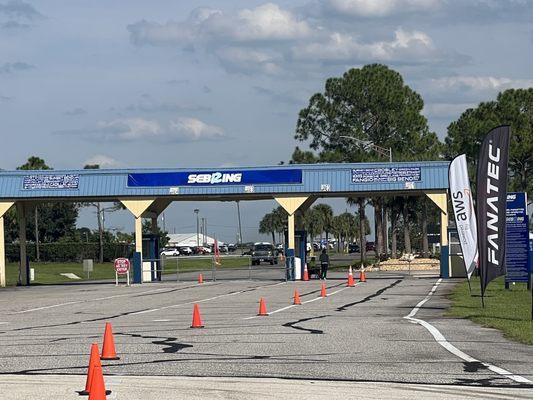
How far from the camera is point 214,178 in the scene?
51.4 metres

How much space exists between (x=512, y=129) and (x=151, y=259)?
117 ft

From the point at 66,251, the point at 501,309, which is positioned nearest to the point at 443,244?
the point at 501,309

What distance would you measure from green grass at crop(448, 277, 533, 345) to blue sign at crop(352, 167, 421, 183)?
38.8 feet

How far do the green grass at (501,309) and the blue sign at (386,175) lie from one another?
1183 cm

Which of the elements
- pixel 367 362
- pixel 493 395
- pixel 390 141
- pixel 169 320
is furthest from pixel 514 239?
pixel 390 141

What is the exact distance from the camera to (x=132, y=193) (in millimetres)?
52094

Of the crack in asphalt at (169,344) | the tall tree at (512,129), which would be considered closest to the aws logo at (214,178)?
the tall tree at (512,129)

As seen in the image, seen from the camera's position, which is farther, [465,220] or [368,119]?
[368,119]

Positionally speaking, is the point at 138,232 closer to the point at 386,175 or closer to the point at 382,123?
the point at 386,175

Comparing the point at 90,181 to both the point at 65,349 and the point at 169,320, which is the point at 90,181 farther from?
the point at 65,349

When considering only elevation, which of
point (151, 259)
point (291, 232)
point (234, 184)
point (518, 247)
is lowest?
point (151, 259)

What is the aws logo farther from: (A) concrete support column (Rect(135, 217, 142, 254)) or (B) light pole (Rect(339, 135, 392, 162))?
(B) light pole (Rect(339, 135, 392, 162))

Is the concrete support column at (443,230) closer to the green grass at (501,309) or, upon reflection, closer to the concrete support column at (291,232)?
the concrete support column at (291,232)

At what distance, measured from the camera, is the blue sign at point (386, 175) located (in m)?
50.2
